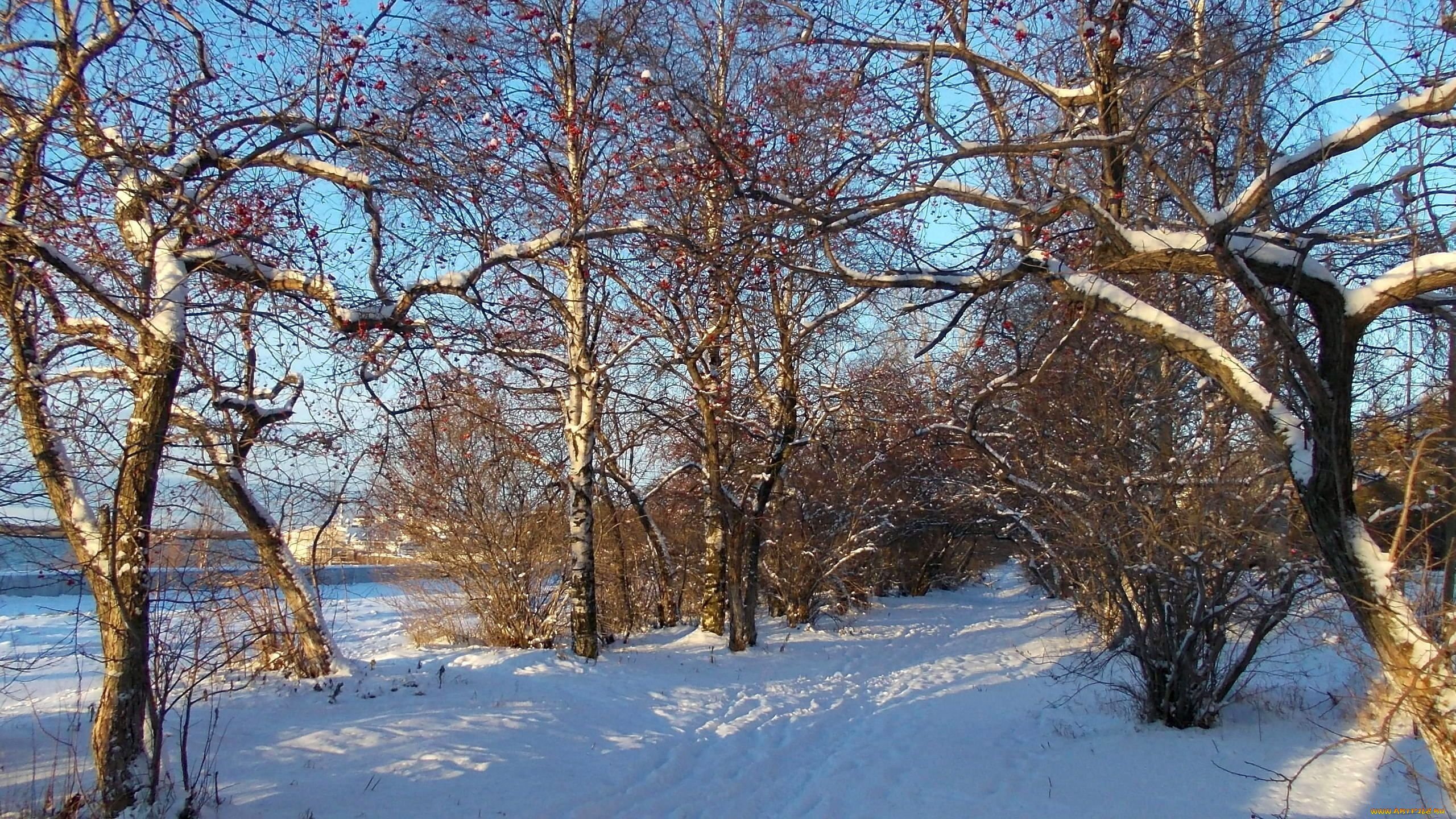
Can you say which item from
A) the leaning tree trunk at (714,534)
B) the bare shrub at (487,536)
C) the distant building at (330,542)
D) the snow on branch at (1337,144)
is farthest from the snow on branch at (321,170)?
the leaning tree trunk at (714,534)

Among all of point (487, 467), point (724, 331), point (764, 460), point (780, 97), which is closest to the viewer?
point (780, 97)

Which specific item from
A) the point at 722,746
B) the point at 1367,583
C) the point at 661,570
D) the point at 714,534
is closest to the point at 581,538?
the point at 714,534

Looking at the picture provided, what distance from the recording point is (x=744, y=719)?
8.59 m

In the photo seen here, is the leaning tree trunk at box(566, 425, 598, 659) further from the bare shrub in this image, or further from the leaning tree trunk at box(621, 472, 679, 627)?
the leaning tree trunk at box(621, 472, 679, 627)

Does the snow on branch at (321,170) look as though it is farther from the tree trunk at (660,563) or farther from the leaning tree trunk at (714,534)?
the tree trunk at (660,563)

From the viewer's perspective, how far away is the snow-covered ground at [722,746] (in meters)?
5.43

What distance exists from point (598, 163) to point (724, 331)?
425 cm

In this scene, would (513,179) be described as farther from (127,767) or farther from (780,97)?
(127,767)

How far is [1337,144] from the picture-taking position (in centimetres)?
388

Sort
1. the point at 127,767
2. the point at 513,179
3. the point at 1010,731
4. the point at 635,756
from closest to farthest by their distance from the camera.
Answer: the point at 127,767 < the point at 513,179 < the point at 635,756 < the point at 1010,731

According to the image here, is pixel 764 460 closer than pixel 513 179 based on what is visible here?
No

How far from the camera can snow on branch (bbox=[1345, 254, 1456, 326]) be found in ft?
12.0

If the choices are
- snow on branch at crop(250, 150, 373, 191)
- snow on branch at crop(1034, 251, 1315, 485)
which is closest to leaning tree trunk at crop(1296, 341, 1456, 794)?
snow on branch at crop(1034, 251, 1315, 485)

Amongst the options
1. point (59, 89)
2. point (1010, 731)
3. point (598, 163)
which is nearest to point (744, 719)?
point (1010, 731)
